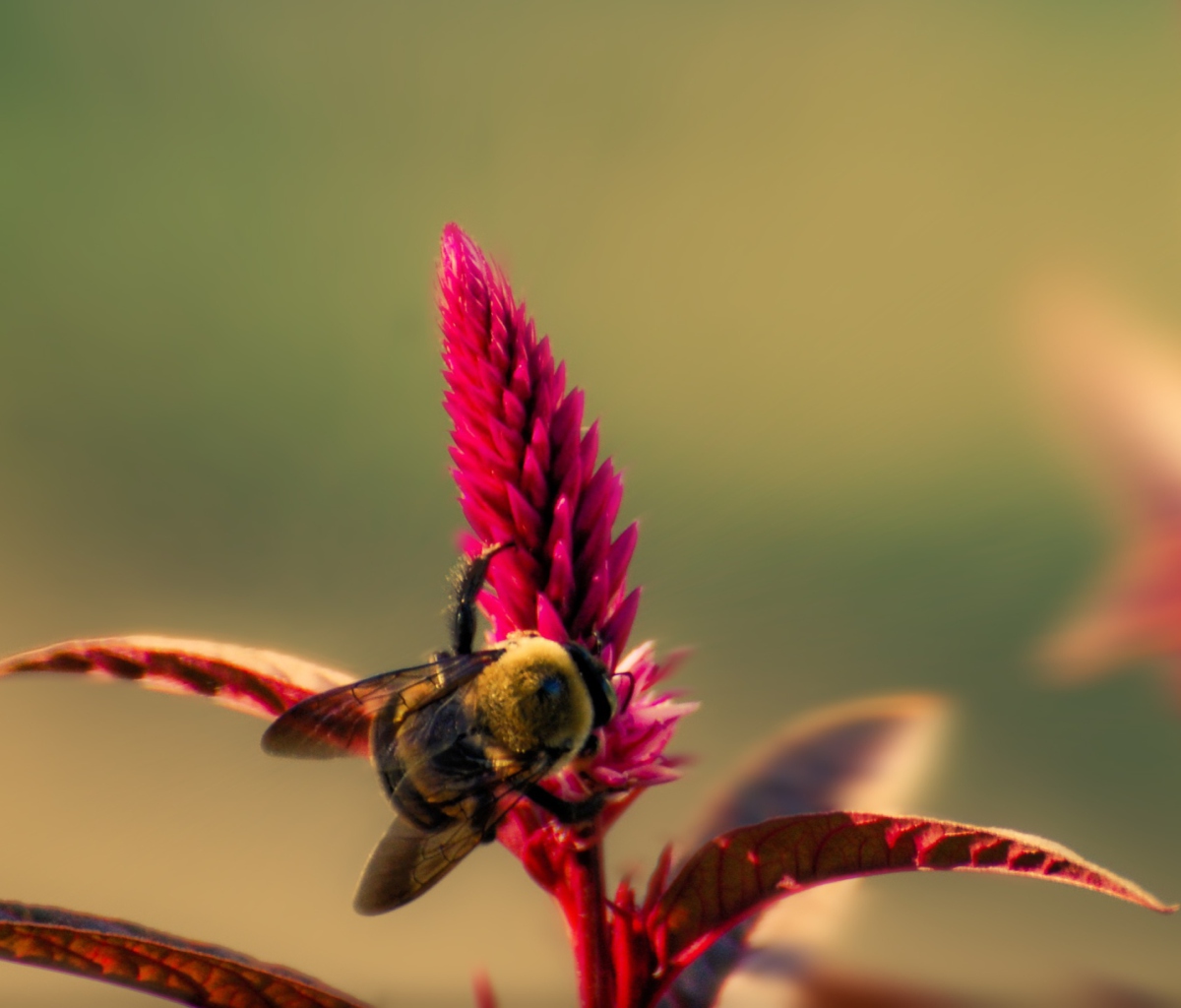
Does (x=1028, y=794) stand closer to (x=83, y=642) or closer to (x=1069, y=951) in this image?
(x=1069, y=951)

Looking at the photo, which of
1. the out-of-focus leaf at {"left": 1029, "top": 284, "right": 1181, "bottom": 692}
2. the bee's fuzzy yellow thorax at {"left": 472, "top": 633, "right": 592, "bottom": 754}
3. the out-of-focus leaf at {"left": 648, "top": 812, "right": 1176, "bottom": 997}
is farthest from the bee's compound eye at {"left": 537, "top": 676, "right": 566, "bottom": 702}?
the out-of-focus leaf at {"left": 1029, "top": 284, "right": 1181, "bottom": 692}

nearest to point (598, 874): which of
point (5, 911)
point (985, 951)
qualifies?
point (5, 911)

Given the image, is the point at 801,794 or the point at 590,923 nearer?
the point at 590,923

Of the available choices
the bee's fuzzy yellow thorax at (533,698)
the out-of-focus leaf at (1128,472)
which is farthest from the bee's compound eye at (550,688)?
the out-of-focus leaf at (1128,472)

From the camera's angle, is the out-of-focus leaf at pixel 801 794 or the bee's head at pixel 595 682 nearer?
the bee's head at pixel 595 682

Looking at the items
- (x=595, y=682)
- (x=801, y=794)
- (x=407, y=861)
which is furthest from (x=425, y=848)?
(x=801, y=794)

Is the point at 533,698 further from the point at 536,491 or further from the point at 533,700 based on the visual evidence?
the point at 536,491

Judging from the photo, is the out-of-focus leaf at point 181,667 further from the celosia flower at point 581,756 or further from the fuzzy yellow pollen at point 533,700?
the fuzzy yellow pollen at point 533,700
